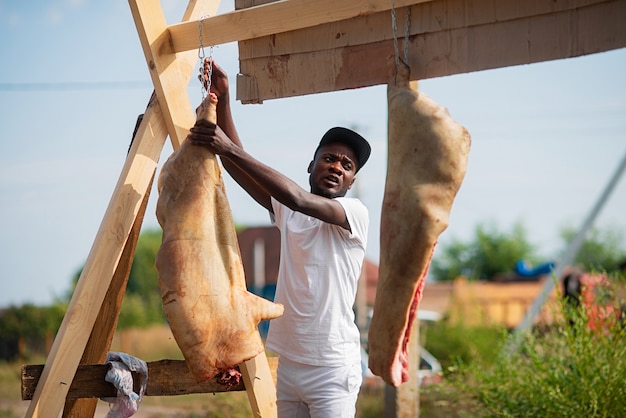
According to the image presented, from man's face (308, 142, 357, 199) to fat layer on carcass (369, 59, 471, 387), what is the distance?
2.20 ft

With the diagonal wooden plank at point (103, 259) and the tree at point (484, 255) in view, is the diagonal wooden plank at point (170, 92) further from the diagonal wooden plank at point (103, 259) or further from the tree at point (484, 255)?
the tree at point (484, 255)

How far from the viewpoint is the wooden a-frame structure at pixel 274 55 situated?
3070 mm

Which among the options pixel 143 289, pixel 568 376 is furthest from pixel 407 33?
pixel 143 289

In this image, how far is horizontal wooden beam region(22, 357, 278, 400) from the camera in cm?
393

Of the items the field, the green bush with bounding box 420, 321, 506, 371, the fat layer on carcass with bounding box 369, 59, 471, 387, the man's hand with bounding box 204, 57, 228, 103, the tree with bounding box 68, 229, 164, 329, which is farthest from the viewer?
the tree with bounding box 68, 229, 164, 329

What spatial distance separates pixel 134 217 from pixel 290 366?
3.72 ft

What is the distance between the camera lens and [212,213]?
3.67 metres

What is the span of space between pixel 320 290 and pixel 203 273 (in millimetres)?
508

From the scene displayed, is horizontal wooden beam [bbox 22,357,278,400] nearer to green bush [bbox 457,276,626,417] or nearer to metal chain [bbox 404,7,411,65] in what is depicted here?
metal chain [bbox 404,7,411,65]

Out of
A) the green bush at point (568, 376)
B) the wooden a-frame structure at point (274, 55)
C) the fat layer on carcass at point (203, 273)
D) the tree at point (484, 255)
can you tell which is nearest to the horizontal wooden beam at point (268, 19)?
the wooden a-frame structure at point (274, 55)

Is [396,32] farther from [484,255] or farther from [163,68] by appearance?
[484,255]

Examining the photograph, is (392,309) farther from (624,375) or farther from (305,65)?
(624,375)

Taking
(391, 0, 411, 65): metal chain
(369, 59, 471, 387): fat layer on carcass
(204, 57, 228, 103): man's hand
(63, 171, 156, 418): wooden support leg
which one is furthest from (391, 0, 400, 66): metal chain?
(63, 171, 156, 418): wooden support leg

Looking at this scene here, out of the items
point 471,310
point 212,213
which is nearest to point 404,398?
point 212,213
